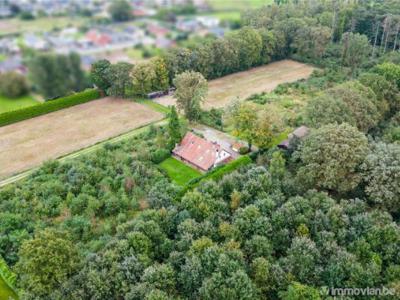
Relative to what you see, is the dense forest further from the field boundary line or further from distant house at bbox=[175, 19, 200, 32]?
distant house at bbox=[175, 19, 200, 32]

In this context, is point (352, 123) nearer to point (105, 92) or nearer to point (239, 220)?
point (239, 220)

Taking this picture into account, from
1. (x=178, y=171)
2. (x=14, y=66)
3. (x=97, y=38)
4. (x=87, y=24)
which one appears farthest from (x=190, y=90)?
(x=87, y=24)

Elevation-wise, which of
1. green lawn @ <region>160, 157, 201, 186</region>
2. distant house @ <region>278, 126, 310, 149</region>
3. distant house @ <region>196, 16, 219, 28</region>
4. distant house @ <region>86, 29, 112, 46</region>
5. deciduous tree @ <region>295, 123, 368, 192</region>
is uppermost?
distant house @ <region>196, 16, 219, 28</region>

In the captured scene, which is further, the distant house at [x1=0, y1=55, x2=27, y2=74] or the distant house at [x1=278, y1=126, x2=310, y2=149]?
the distant house at [x1=278, y1=126, x2=310, y2=149]

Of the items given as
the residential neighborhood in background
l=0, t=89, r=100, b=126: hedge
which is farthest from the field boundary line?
the residential neighborhood in background

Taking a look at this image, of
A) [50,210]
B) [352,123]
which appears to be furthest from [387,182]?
[50,210]

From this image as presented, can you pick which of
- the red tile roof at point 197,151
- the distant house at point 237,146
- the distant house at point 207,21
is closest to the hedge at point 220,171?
the red tile roof at point 197,151
